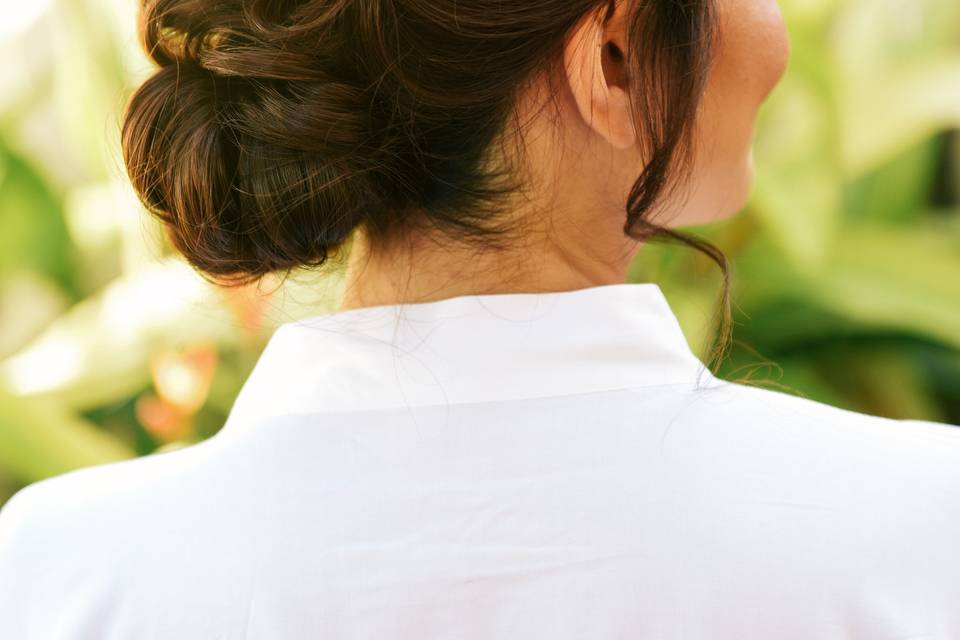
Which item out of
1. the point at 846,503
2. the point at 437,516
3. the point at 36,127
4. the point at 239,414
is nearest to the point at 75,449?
the point at 36,127

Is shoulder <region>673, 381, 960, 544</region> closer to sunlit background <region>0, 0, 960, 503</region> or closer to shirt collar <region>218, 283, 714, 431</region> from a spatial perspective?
shirt collar <region>218, 283, 714, 431</region>

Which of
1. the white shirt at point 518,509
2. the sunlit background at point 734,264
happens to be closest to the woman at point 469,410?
the white shirt at point 518,509

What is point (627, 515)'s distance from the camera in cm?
47

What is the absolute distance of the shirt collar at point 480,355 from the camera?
1.67 ft

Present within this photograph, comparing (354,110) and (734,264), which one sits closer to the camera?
(354,110)

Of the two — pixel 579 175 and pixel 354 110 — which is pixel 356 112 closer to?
pixel 354 110

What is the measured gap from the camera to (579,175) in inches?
21.7

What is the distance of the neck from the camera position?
0.54 metres

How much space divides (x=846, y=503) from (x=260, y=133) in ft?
1.02

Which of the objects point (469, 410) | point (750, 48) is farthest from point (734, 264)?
point (469, 410)

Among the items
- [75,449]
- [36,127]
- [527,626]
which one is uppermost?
[527,626]

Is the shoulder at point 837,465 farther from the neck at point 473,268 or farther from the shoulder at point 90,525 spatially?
the shoulder at point 90,525

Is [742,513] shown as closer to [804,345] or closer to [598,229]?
[598,229]

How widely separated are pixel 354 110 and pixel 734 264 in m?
1.21
